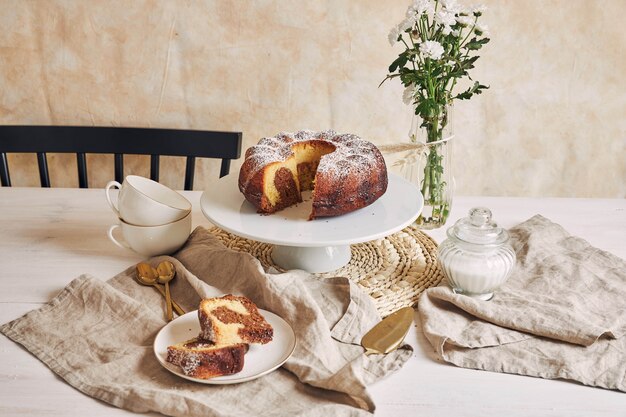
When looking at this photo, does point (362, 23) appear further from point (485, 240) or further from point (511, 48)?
point (485, 240)

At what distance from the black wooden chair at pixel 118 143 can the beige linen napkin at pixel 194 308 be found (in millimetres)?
644

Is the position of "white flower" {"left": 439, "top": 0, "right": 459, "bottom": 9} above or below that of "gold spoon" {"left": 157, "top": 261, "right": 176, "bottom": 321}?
above

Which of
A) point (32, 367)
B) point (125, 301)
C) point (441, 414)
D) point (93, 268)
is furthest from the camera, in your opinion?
point (93, 268)

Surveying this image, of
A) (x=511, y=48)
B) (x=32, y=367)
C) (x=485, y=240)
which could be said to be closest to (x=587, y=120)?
(x=511, y=48)

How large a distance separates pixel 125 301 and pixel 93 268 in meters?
0.24

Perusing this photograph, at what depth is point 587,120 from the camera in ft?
7.52

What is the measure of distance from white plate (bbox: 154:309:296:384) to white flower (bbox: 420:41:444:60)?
653 mm

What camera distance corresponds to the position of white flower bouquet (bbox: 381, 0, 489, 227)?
1.47 metres

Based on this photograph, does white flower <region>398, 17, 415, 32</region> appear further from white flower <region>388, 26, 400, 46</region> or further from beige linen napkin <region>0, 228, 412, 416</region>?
beige linen napkin <region>0, 228, 412, 416</region>

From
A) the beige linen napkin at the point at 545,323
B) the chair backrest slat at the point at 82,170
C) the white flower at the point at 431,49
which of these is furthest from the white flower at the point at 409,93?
the chair backrest slat at the point at 82,170

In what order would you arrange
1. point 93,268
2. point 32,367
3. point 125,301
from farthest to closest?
1. point 93,268
2. point 125,301
3. point 32,367

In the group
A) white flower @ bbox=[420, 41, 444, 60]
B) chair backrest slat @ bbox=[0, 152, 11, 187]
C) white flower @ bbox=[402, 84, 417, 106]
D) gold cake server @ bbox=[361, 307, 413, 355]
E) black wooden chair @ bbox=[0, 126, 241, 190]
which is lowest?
chair backrest slat @ bbox=[0, 152, 11, 187]

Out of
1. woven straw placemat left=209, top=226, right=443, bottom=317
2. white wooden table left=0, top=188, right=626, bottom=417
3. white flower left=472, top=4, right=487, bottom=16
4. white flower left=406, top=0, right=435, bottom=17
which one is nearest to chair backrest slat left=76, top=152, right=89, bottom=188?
white wooden table left=0, top=188, right=626, bottom=417

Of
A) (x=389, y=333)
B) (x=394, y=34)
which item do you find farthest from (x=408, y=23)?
(x=389, y=333)
